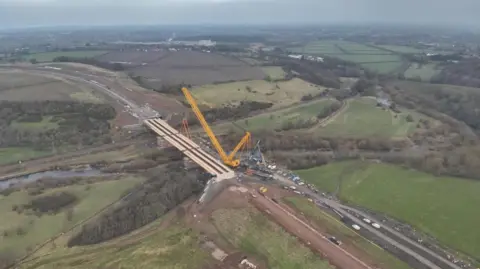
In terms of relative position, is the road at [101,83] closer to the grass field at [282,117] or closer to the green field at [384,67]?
the grass field at [282,117]

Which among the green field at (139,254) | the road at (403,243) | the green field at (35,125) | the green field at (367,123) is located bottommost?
the road at (403,243)

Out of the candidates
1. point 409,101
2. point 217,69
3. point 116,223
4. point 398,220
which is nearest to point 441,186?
point 398,220

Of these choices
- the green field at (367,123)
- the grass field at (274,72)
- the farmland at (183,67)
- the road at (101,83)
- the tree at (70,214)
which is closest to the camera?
the tree at (70,214)

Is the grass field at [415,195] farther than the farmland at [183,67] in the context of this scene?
No

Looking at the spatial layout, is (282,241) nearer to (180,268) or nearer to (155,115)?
(180,268)

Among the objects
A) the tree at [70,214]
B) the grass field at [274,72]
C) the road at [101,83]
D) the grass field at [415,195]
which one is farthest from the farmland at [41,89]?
the grass field at [415,195]

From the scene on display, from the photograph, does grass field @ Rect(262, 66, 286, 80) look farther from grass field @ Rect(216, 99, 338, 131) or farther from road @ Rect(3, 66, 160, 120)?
road @ Rect(3, 66, 160, 120)

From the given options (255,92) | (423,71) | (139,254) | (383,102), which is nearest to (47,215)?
(139,254)
